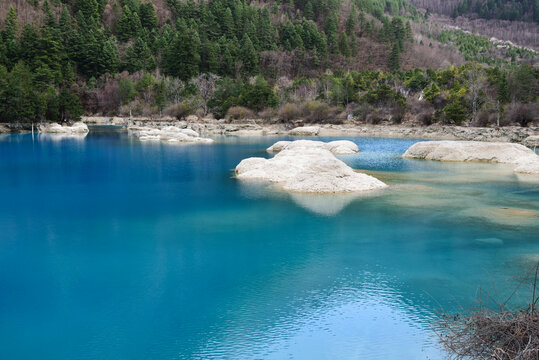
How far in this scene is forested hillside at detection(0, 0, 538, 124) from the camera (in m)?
52.9

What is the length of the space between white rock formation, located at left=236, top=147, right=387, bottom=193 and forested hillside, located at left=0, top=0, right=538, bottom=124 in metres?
32.5

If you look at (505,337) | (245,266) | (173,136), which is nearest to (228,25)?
(173,136)

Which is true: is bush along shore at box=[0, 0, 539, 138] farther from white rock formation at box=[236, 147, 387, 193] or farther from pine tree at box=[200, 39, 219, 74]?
white rock formation at box=[236, 147, 387, 193]

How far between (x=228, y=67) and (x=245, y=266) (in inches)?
3207

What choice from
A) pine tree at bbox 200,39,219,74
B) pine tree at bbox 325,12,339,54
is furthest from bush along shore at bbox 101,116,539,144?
pine tree at bbox 325,12,339,54

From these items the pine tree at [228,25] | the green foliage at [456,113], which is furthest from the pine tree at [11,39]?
the green foliage at [456,113]

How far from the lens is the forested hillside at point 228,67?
2083 inches

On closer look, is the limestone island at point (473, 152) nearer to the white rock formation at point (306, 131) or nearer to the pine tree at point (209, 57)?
the white rock formation at point (306, 131)

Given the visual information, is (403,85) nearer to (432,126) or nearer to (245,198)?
(432,126)

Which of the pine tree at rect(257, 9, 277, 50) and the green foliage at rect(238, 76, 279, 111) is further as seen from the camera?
the pine tree at rect(257, 9, 277, 50)

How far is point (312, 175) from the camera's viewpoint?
1688 cm

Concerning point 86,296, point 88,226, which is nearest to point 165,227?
point 88,226

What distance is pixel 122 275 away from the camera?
28.7 ft

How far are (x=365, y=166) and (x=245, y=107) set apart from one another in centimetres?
4011
